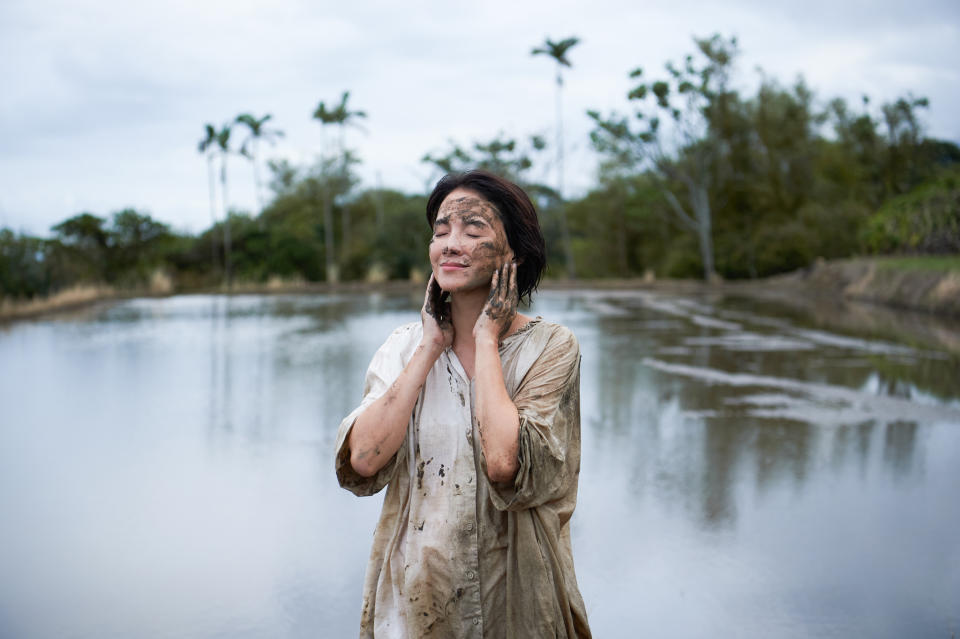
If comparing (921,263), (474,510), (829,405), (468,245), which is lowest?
(829,405)

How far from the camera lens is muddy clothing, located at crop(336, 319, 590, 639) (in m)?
1.90

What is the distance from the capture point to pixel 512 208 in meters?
2.09

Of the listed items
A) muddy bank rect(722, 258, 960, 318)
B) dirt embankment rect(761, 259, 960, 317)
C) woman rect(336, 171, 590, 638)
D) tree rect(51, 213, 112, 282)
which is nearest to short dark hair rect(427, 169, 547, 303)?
woman rect(336, 171, 590, 638)

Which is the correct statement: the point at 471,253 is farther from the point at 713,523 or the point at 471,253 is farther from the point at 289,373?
the point at 289,373

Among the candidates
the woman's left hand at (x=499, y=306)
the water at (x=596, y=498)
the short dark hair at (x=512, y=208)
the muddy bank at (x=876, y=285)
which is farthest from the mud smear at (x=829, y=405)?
the muddy bank at (x=876, y=285)

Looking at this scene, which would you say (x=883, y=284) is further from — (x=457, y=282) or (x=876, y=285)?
(x=457, y=282)

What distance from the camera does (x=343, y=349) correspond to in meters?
12.0

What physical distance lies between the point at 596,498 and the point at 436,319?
3375 millimetres

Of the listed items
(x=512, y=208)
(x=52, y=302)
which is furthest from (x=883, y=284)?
(x=512, y=208)

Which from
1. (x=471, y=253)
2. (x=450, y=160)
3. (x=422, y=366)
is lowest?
(x=422, y=366)

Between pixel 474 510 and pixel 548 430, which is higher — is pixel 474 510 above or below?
below

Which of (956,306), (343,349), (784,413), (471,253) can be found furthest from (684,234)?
(471,253)

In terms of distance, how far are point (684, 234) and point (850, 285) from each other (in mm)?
15803

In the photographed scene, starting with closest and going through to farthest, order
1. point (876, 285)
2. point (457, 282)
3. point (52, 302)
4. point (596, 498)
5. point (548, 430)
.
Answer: point (548, 430), point (457, 282), point (596, 498), point (52, 302), point (876, 285)
